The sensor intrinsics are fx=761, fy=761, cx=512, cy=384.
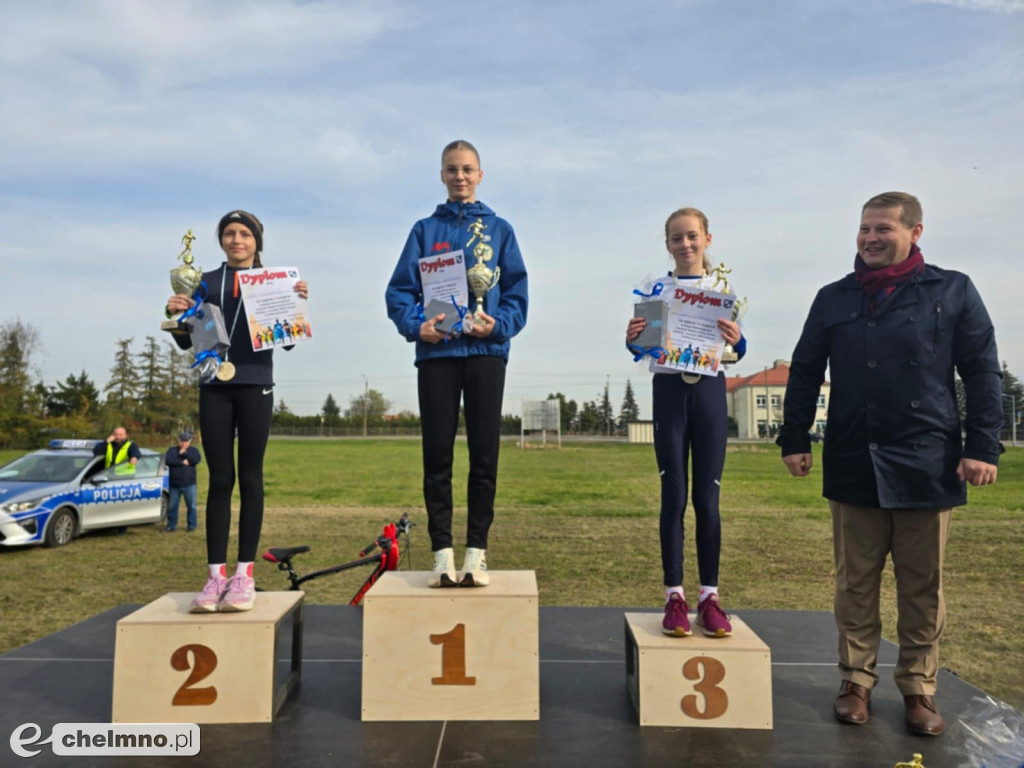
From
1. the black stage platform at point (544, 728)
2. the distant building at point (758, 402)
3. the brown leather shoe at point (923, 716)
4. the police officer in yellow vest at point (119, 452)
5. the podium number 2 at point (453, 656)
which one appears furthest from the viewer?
the distant building at point (758, 402)

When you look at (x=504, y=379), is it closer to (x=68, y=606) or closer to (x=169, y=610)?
(x=169, y=610)

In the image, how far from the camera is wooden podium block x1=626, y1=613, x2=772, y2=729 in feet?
9.58

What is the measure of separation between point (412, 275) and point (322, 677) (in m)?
1.93

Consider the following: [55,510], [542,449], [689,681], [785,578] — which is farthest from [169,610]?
[542,449]

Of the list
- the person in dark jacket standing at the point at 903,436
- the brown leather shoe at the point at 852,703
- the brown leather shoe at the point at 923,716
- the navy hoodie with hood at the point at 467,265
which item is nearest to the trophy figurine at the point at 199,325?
the navy hoodie with hood at the point at 467,265

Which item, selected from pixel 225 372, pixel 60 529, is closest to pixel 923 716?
pixel 225 372

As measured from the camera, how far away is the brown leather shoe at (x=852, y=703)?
295cm

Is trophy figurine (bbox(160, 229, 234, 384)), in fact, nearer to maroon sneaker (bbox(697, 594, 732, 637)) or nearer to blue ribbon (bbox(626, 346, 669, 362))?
blue ribbon (bbox(626, 346, 669, 362))

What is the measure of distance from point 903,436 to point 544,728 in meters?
1.79

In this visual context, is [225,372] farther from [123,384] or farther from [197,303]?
[123,384]

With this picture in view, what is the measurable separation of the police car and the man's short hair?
9915mm

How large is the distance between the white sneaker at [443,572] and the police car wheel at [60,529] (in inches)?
326

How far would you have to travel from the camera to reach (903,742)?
2754mm

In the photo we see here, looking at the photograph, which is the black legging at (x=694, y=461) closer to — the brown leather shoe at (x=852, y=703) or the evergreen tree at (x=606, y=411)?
the brown leather shoe at (x=852, y=703)
